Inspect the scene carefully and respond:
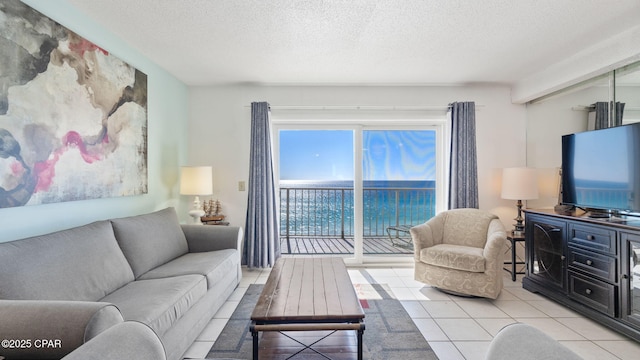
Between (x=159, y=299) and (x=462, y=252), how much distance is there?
106 inches

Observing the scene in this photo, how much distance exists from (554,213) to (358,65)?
2.51 meters

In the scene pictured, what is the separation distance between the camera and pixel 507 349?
0.78 metres

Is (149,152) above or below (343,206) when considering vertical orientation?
above

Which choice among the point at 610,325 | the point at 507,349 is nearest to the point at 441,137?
the point at 610,325

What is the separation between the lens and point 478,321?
2.44 metres

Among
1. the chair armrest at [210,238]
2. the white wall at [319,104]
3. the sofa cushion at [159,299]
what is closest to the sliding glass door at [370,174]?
the white wall at [319,104]

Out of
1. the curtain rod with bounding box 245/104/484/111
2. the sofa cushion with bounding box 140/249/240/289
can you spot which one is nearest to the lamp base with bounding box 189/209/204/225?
the sofa cushion with bounding box 140/249/240/289

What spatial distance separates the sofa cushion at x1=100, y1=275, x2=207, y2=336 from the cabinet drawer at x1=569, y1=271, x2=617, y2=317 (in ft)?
10.4

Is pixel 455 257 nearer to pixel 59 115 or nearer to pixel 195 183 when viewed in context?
→ pixel 195 183

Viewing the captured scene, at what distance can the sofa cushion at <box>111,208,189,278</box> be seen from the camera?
2.20 m

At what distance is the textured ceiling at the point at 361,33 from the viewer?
211cm

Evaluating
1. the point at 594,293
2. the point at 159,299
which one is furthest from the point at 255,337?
the point at 594,293

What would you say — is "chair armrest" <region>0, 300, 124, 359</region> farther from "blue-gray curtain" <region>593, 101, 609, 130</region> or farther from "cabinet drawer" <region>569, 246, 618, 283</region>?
"blue-gray curtain" <region>593, 101, 609, 130</region>

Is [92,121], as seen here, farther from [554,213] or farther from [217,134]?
[554,213]
